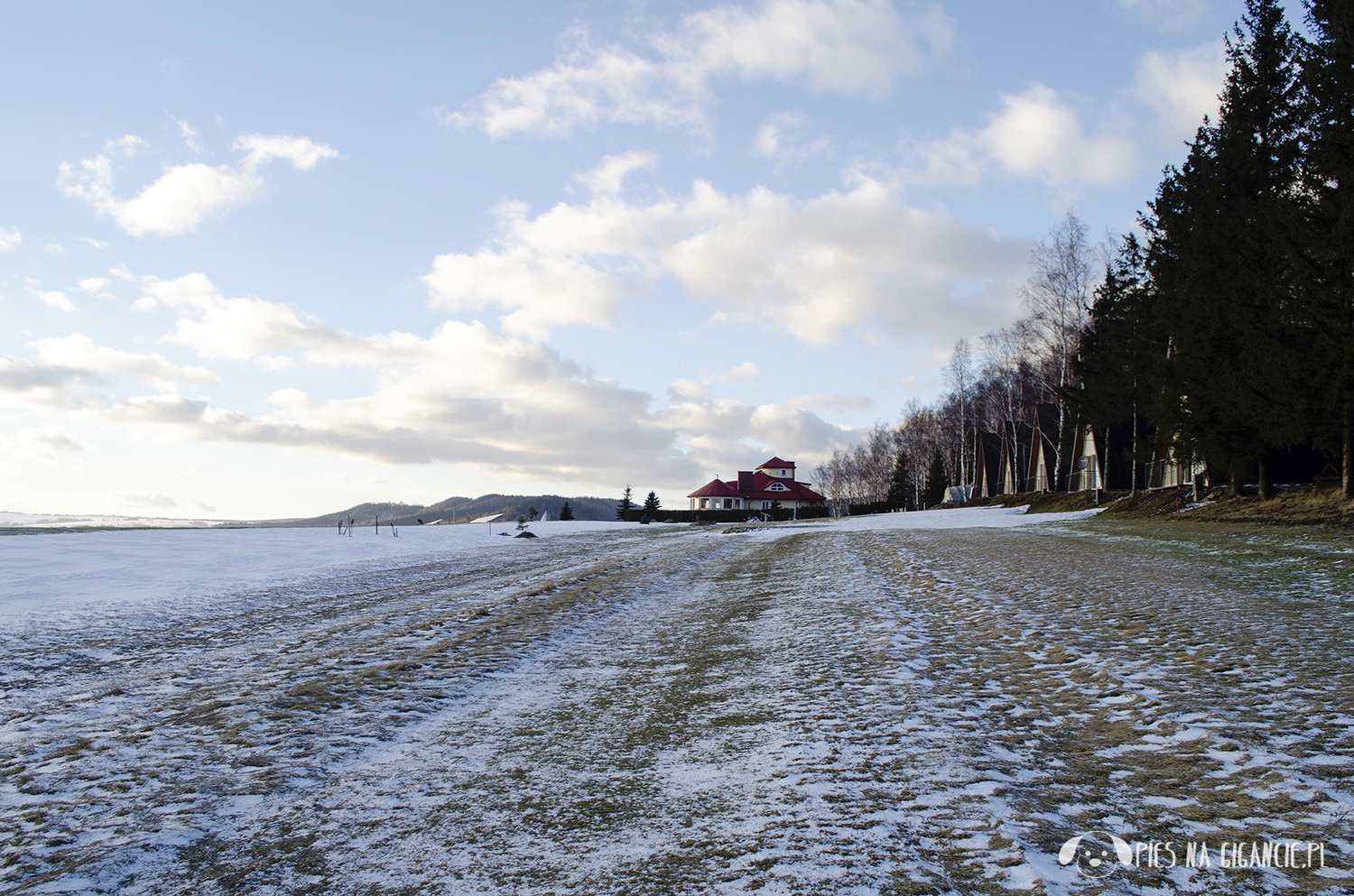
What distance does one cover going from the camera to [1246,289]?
20016 mm

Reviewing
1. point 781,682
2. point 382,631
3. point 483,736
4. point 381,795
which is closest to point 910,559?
point 781,682

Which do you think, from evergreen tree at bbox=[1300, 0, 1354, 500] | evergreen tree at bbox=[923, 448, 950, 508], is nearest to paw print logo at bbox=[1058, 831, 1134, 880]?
evergreen tree at bbox=[1300, 0, 1354, 500]

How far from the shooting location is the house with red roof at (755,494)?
98.1m

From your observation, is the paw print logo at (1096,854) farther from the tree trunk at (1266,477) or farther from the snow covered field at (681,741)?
the tree trunk at (1266,477)

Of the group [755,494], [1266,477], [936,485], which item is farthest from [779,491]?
[1266,477]

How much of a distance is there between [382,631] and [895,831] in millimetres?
6947

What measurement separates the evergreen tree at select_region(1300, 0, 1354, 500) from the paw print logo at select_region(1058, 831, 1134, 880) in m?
19.4

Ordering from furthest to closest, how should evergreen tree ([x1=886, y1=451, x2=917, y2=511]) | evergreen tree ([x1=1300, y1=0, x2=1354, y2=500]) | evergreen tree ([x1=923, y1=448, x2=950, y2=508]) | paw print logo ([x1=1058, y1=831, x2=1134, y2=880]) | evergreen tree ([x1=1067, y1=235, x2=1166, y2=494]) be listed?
1. evergreen tree ([x1=886, y1=451, x2=917, y2=511])
2. evergreen tree ([x1=923, y1=448, x2=950, y2=508])
3. evergreen tree ([x1=1067, y1=235, x2=1166, y2=494])
4. evergreen tree ([x1=1300, y1=0, x2=1354, y2=500])
5. paw print logo ([x1=1058, y1=831, x2=1134, y2=880])

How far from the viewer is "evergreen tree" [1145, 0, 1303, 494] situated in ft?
63.2

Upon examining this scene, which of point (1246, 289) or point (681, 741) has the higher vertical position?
point (1246, 289)

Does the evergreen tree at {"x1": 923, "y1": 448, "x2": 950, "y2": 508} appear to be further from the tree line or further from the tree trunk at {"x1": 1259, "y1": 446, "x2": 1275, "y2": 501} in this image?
the tree trunk at {"x1": 1259, "y1": 446, "x2": 1275, "y2": 501}

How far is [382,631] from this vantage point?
8.35 metres

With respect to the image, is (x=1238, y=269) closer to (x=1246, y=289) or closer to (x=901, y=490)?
(x=1246, y=289)

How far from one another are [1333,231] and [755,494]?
82829mm
